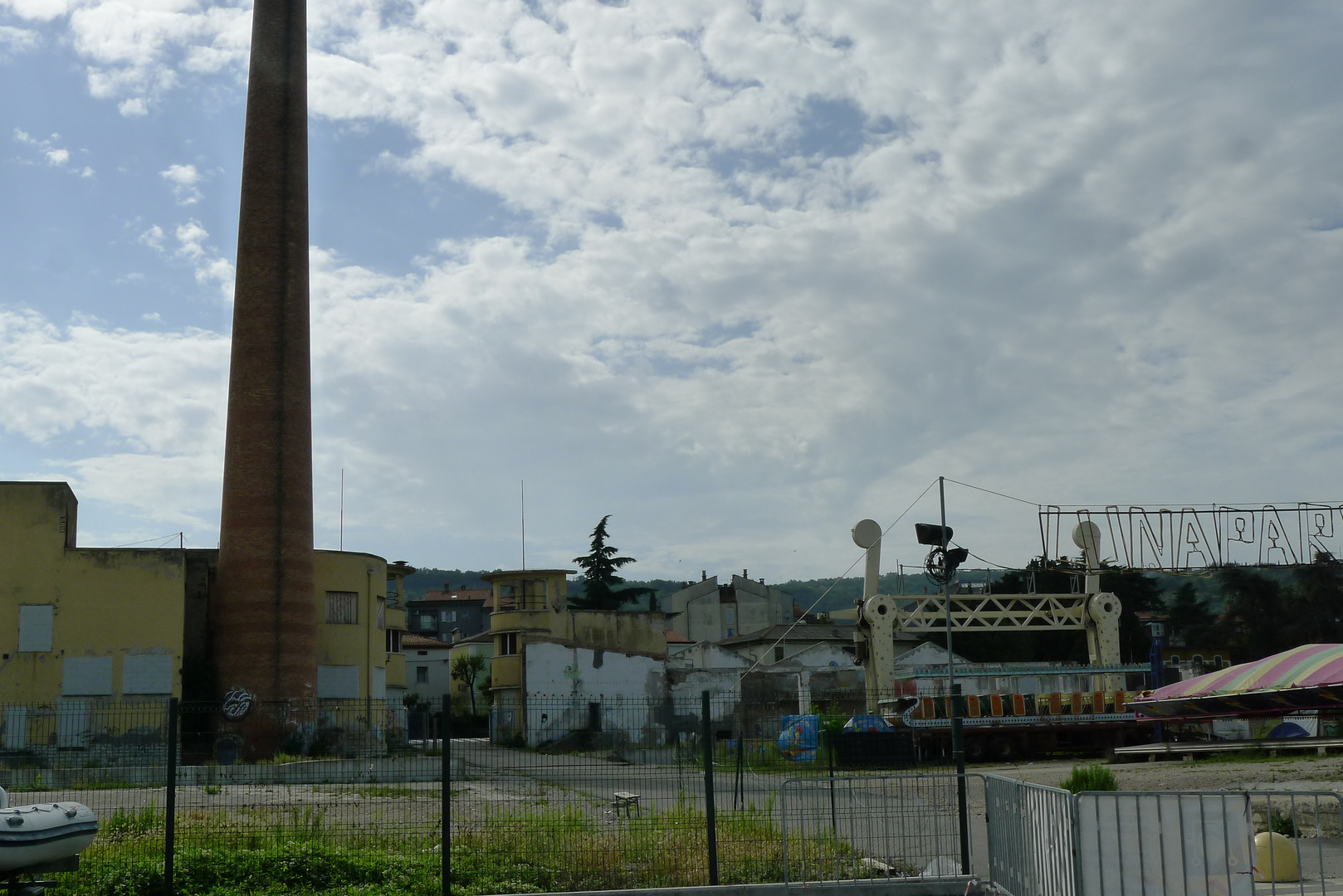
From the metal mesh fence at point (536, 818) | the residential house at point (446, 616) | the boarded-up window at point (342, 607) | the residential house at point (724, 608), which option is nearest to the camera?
the metal mesh fence at point (536, 818)

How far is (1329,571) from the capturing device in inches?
2709

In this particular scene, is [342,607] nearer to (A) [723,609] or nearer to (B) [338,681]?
(B) [338,681]

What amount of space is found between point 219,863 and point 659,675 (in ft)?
130

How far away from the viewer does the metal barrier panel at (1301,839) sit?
1034cm

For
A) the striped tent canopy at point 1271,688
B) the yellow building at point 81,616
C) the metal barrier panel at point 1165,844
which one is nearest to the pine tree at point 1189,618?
the yellow building at point 81,616

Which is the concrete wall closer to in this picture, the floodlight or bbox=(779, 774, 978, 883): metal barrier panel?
the floodlight

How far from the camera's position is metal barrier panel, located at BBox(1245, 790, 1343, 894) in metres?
10.3

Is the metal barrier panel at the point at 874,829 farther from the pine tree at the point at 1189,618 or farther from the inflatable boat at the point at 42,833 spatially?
the pine tree at the point at 1189,618

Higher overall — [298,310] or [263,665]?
[298,310]

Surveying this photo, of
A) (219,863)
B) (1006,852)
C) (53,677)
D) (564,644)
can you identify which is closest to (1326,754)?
(1006,852)

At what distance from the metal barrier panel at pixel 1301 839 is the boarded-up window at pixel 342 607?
106 feet

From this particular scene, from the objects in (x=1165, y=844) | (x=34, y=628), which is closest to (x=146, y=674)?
(x=34, y=628)

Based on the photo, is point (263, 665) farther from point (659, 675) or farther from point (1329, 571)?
point (1329, 571)

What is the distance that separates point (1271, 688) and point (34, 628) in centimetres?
3433
